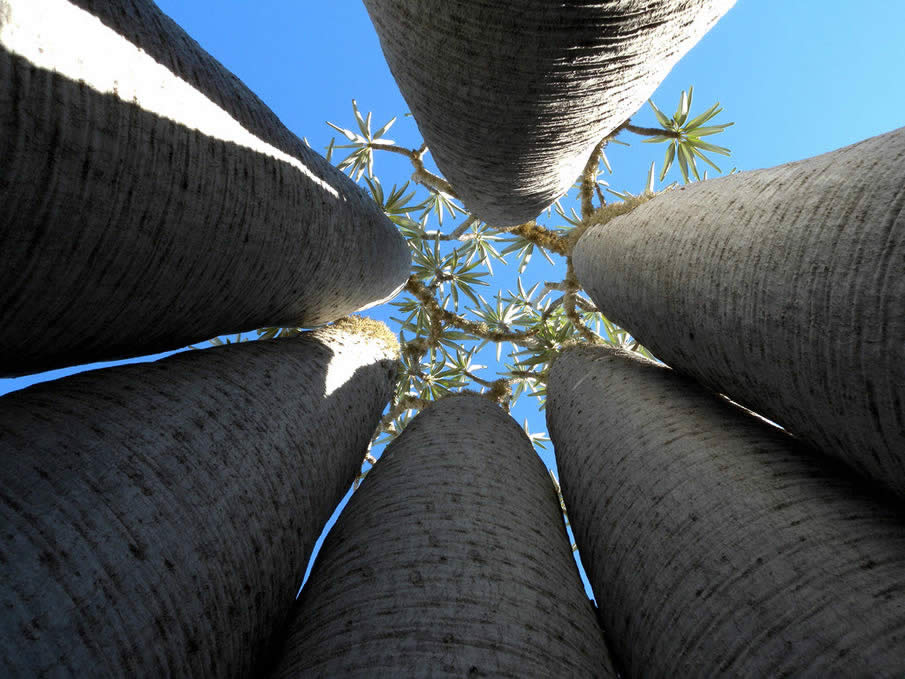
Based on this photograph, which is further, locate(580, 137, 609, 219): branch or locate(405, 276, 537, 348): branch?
locate(405, 276, 537, 348): branch

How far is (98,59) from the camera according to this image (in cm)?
64

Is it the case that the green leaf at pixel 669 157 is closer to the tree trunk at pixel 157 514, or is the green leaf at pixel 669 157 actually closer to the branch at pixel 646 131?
the branch at pixel 646 131

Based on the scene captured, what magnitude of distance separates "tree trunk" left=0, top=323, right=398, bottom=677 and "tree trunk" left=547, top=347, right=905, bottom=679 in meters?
0.57

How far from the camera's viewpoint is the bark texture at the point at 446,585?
2.04ft

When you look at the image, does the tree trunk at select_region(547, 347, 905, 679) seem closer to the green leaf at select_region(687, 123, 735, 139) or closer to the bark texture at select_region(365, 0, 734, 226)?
the bark texture at select_region(365, 0, 734, 226)

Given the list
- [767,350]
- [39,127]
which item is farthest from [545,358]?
[39,127]

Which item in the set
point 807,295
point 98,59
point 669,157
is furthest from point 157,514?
point 669,157

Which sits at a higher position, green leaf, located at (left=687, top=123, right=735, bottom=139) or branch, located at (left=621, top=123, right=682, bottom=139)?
green leaf, located at (left=687, top=123, right=735, bottom=139)

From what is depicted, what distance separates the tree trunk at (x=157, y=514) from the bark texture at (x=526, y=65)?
704 mm

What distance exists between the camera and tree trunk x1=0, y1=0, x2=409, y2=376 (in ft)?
1.87

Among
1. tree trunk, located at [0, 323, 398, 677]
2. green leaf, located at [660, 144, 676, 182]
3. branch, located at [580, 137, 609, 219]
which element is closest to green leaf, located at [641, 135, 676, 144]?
green leaf, located at [660, 144, 676, 182]

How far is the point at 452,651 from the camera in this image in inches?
24.0

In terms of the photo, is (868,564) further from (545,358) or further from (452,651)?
(545,358)

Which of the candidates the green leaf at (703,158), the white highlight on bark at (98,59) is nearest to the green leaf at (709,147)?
the green leaf at (703,158)
